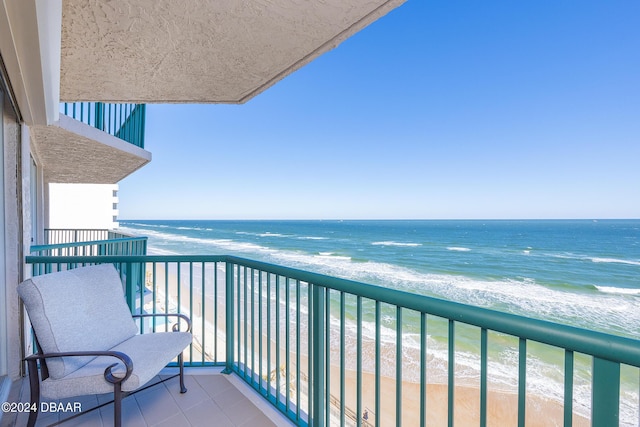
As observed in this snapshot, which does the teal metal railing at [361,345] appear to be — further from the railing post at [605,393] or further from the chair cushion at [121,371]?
the chair cushion at [121,371]

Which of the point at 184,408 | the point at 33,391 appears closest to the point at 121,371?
the point at 33,391

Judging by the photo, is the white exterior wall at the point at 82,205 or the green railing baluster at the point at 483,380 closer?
the green railing baluster at the point at 483,380

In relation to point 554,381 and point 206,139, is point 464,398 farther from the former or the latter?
point 206,139

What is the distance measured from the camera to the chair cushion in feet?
5.14

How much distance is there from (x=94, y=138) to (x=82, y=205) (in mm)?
8291

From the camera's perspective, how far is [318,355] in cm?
166

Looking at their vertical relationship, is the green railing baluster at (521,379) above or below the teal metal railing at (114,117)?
below

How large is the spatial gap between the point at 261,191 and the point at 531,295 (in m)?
28.3

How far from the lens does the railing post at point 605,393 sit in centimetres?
74

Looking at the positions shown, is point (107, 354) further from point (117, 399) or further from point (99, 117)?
point (99, 117)

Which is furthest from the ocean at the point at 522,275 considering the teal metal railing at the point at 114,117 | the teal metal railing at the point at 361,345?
the teal metal railing at the point at 114,117

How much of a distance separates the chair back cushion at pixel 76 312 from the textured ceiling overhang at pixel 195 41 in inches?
57.3

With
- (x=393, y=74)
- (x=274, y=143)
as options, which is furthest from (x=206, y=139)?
(x=393, y=74)

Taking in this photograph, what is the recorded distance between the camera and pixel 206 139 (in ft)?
88.0
